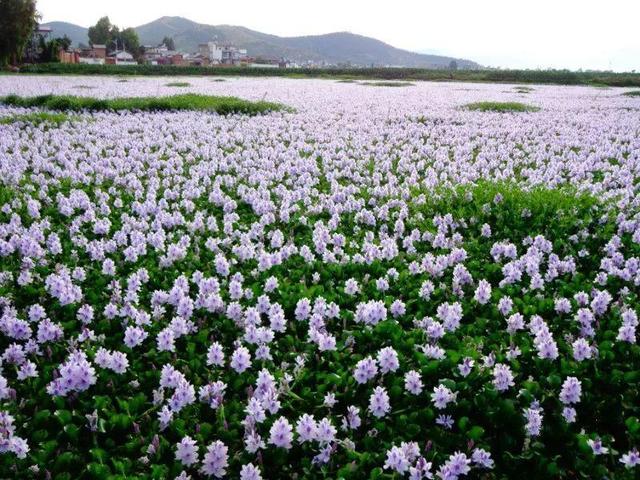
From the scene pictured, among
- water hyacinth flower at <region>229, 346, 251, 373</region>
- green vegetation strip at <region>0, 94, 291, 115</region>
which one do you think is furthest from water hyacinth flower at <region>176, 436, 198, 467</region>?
green vegetation strip at <region>0, 94, 291, 115</region>

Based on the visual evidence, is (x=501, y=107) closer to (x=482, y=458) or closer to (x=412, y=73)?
(x=482, y=458)

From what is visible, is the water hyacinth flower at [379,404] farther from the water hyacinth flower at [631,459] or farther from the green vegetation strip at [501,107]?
the green vegetation strip at [501,107]

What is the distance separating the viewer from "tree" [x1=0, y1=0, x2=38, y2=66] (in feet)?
181

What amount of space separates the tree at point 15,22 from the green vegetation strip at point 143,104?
42205mm

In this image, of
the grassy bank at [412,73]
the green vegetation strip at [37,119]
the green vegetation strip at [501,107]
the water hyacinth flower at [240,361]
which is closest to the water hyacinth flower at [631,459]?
the water hyacinth flower at [240,361]

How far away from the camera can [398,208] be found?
325 inches

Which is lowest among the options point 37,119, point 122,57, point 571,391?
point 571,391

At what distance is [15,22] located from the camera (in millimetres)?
55594

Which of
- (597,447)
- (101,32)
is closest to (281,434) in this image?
(597,447)

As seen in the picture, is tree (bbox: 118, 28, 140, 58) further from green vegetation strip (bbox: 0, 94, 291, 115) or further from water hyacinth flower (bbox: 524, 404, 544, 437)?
water hyacinth flower (bbox: 524, 404, 544, 437)

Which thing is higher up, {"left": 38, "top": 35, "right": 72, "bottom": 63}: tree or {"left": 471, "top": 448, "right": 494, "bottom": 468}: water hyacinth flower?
{"left": 38, "top": 35, "right": 72, "bottom": 63}: tree

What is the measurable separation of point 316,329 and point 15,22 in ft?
211

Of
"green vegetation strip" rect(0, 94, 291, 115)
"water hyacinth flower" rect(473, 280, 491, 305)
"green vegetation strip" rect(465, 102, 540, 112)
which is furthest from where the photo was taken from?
"green vegetation strip" rect(465, 102, 540, 112)

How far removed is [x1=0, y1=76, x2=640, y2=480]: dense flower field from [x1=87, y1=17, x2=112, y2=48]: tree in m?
169
